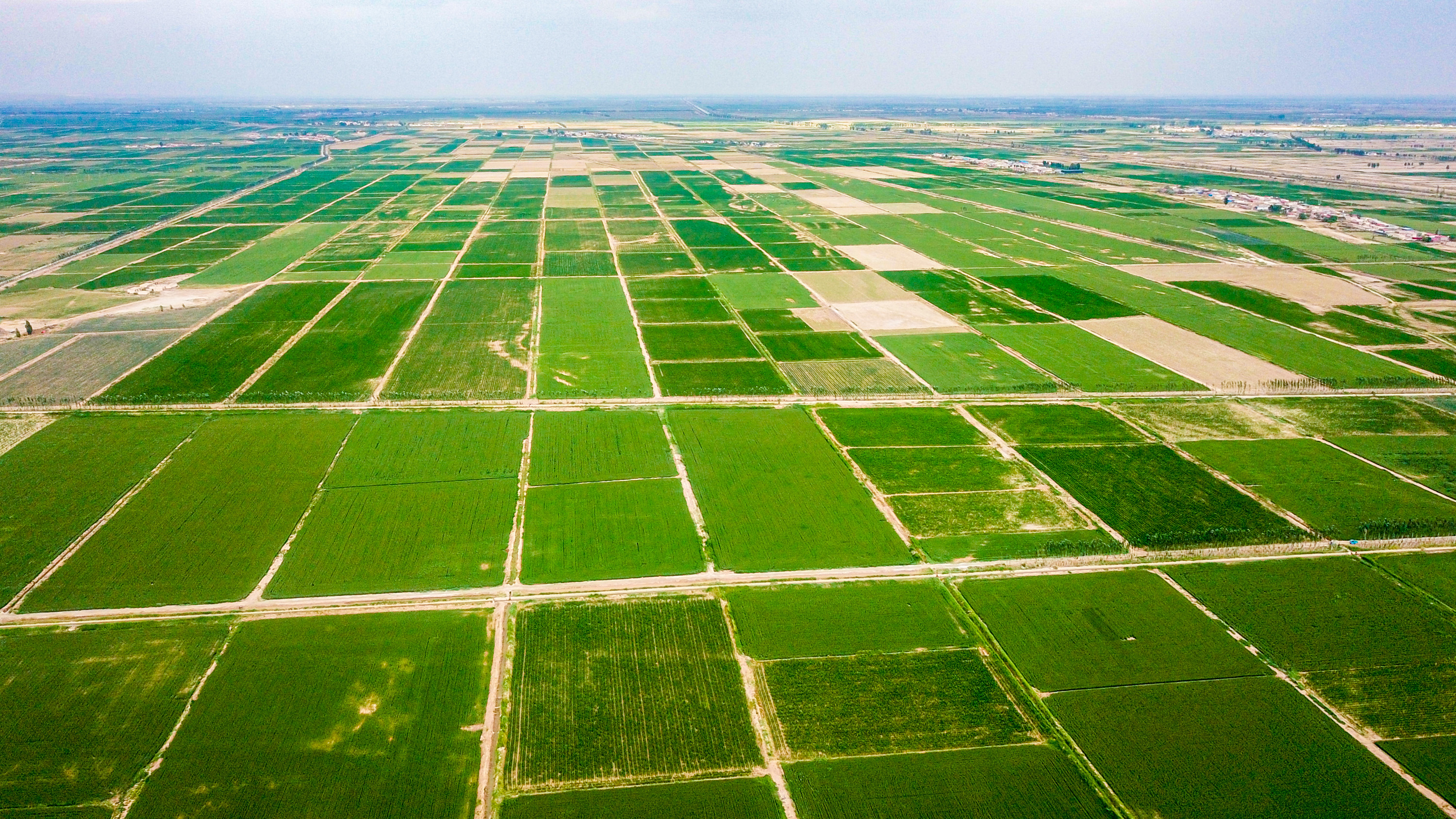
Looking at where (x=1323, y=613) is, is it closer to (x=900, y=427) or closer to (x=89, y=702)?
(x=900, y=427)

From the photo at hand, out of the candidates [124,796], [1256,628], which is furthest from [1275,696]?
[124,796]

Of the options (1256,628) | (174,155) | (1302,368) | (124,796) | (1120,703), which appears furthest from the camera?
(174,155)

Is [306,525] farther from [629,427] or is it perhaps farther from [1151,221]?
[1151,221]

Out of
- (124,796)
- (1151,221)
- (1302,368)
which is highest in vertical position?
(1151,221)

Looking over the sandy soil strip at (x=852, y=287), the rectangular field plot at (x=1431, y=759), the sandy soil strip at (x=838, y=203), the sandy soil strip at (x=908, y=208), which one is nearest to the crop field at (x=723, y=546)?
the rectangular field plot at (x=1431, y=759)

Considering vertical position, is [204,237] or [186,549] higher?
[204,237]


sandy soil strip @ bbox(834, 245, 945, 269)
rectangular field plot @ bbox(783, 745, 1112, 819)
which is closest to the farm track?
rectangular field plot @ bbox(783, 745, 1112, 819)

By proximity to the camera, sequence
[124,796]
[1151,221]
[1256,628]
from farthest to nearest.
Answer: [1151,221]
[1256,628]
[124,796]

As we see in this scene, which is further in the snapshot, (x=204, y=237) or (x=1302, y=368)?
(x=204, y=237)
